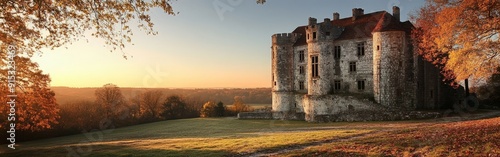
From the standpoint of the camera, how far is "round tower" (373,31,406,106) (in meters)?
34.2

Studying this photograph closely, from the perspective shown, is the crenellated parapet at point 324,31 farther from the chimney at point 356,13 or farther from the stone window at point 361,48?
the stone window at point 361,48

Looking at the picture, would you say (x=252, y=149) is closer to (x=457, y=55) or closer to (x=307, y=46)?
(x=457, y=55)

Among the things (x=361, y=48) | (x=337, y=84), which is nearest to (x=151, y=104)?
(x=337, y=84)

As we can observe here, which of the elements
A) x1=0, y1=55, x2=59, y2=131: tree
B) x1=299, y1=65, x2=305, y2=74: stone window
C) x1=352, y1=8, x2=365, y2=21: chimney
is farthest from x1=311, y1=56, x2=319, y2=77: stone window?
x1=0, y1=55, x2=59, y2=131: tree

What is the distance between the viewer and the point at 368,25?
3856 centimetres

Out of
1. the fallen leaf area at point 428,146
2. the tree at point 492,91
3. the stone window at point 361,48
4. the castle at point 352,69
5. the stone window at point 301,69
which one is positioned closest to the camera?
the fallen leaf area at point 428,146

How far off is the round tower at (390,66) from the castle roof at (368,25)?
2.64 ft

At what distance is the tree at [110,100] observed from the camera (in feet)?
204

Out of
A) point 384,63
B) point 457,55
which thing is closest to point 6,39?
point 457,55

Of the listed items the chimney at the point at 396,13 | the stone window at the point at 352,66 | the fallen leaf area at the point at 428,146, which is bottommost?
the fallen leaf area at the point at 428,146

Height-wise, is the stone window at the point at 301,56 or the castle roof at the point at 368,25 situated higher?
the castle roof at the point at 368,25

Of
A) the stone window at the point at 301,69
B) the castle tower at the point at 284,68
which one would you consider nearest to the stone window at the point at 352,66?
the stone window at the point at 301,69

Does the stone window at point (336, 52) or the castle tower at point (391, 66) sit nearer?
the castle tower at point (391, 66)

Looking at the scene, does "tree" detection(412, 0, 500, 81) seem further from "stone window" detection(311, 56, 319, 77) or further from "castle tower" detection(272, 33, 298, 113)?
"castle tower" detection(272, 33, 298, 113)
